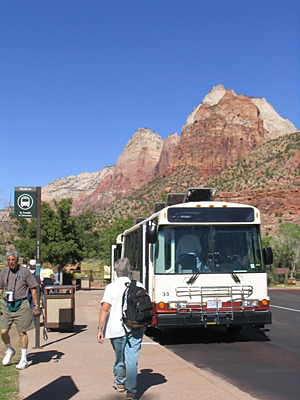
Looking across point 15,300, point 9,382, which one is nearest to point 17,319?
point 15,300

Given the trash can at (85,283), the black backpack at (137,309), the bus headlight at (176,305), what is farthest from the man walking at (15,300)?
the trash can at (85,283)

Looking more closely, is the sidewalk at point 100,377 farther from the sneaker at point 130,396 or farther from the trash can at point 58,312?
the trash can at point 58,312

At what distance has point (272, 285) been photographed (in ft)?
125

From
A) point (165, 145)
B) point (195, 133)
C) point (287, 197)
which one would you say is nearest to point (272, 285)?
point (287, 197)

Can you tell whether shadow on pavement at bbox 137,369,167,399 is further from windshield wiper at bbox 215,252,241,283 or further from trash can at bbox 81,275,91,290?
trash can at bbox 81,275,91,290

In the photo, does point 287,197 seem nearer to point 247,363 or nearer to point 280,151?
point 280,151

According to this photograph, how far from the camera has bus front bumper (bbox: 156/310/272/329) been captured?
9.90 m

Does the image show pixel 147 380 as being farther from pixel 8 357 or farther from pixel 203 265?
pixel 203 265

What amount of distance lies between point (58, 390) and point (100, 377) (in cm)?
87

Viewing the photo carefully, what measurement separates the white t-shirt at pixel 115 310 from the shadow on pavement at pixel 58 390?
90cm

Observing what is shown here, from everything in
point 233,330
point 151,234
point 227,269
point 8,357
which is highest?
point 151,234

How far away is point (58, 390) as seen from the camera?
623 cm

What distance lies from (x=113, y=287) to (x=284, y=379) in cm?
312

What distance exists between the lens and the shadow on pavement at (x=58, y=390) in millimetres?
5898
